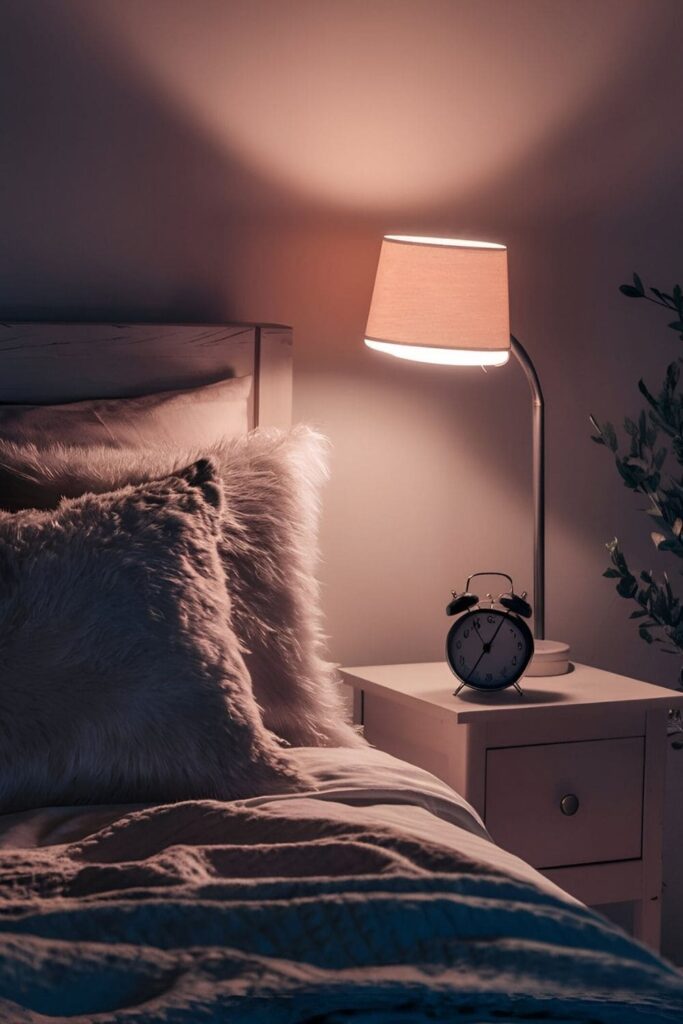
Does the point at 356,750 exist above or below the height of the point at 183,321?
below

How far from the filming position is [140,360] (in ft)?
7.58

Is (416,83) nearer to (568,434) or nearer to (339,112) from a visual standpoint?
(339,112)

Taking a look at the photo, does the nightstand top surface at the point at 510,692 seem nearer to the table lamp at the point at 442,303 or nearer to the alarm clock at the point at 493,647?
the alarm clock at the point at 493,647

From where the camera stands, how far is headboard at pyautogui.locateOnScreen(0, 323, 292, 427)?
224cm

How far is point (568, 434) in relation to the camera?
2.78m

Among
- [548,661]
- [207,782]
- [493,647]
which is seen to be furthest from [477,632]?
[207,782]

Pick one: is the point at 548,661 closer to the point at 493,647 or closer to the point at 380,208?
the point at 493,647

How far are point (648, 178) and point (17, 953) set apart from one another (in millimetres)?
2233

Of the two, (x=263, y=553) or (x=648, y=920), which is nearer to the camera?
(x=263, y=553)

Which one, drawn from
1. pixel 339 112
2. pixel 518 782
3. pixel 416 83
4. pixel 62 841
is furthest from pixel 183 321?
pixel 62 841

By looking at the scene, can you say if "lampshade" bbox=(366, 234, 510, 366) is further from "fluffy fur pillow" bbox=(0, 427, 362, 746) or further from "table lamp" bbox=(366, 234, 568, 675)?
"fluffy fur pillow" bbox=(0, 427, 362, 746)

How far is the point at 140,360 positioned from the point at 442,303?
0.54 meters

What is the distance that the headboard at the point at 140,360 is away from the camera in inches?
88.3

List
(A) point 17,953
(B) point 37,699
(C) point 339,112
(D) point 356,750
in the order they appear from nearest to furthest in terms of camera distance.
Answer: (A) point 17,953
(B) point 37,699
(D) point 356,750
(C) point 339,112
